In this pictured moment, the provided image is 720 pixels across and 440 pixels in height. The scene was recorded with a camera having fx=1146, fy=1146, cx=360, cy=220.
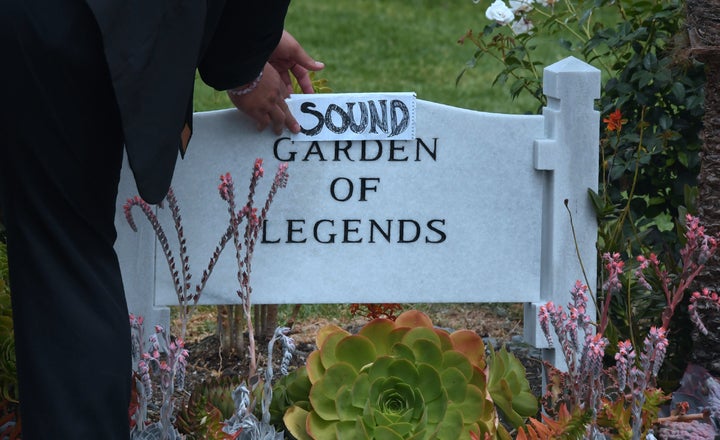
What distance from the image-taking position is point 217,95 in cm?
685

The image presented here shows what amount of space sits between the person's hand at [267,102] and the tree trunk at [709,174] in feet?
3.21

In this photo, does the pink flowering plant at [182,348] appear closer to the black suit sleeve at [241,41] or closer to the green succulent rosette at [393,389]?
the green succulent rosette at [393,389]

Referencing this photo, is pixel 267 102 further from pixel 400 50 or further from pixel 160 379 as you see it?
pixel 400 50

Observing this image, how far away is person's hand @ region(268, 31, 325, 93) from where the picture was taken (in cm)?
278

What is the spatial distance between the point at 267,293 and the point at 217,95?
410 centimetres

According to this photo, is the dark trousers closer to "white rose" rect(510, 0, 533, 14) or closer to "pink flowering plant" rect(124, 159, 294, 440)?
"pink flowering plant" rect(124, 159, 294, 440)

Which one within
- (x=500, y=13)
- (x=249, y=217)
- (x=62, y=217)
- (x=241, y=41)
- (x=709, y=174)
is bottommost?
(x=62, y=217)

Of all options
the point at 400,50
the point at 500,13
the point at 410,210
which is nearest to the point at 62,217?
the point at 410,210

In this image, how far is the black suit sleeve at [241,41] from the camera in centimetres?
231

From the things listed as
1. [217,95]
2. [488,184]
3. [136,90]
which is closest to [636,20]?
[488,184]

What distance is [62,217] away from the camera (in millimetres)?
1961

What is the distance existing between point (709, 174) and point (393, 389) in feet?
3.19

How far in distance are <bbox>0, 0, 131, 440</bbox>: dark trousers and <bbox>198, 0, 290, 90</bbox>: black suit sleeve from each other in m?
0.39

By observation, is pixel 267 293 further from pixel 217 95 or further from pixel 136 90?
pixel 217 95
